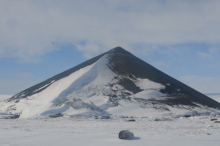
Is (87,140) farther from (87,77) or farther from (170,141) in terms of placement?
(87,77)

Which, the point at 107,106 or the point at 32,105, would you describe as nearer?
the point at 107,106

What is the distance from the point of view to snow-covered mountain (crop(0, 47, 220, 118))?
29.3 m

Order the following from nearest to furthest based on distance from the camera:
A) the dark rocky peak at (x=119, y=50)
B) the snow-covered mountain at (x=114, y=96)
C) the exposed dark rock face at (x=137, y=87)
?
the snow-covered mountain at (x=114, y=96) < the exposed dark rock face at (x=137, y=87) < the dark rocky peak at (x=119, y=50)

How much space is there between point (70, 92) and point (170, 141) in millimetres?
23560

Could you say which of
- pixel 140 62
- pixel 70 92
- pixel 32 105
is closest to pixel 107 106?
pixel 70 92

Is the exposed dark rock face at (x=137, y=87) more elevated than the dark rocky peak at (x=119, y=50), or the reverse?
the dark rocky peak at (x=119, y=50)

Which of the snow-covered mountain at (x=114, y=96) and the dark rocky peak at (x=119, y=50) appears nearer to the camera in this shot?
the snow-covered mountain at (x=114, y=96)

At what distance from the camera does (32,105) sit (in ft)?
108

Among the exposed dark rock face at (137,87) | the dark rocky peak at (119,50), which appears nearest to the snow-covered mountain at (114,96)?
the exposed dark rock face at (137,87)

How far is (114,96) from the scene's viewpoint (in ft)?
109

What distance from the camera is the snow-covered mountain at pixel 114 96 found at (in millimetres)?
29258

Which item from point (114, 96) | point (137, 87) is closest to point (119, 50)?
point (137, 87)

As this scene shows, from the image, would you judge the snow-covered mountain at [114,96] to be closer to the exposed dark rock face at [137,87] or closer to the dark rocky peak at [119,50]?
the exposed dark rock face at [137,87]

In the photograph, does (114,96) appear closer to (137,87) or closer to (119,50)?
(137,87)
